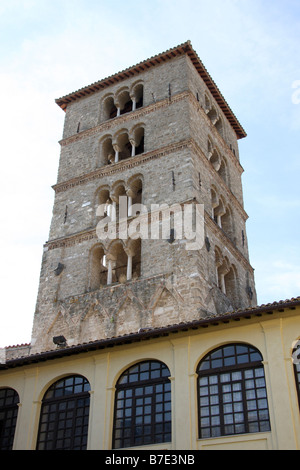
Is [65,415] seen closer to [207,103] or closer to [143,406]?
[143,406]

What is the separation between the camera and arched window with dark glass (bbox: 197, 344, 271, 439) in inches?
549

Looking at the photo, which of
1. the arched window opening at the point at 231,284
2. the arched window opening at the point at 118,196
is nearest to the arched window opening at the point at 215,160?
the arched window opening at the point at 118,196

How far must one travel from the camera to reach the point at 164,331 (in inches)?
609

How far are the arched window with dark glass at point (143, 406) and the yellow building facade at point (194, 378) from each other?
0.09m

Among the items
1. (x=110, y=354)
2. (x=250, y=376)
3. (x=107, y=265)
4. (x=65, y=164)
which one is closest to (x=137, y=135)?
(x=65, y=164)

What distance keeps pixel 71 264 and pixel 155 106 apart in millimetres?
9565

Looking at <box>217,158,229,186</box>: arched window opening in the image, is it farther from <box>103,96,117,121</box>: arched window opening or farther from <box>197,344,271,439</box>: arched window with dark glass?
<box>197,344,271,439</box>: arched window with dark glass

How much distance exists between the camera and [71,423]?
52.6 feet

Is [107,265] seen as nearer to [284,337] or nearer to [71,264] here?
[71,264]

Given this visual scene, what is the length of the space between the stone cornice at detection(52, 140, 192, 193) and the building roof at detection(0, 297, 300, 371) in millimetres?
13103

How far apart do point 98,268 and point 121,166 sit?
558cm

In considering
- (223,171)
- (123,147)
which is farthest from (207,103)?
(123,147)
